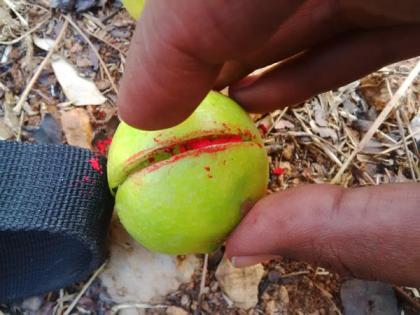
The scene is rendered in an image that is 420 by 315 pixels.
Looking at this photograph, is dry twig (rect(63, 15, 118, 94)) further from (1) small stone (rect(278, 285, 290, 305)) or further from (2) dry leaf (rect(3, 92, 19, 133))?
(1) small stone (rect(278, 285, 290, 305))

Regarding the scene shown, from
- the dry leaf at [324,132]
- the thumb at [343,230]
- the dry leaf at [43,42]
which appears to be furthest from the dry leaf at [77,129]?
the dry leaf at [324,132]

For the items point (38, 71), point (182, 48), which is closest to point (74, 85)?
point (38, 71)

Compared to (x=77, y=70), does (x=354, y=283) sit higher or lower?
lower

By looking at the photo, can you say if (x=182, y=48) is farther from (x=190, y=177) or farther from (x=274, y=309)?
(x=274, y=309)

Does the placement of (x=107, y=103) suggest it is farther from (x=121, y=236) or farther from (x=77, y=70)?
(x=121, y=236)

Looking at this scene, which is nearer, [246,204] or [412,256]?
[412,256]

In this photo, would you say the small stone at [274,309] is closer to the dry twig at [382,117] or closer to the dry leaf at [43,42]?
the dry twig at [382,117]

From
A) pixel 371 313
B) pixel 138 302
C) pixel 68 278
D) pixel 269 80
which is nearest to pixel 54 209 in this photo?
pixel 68 278
